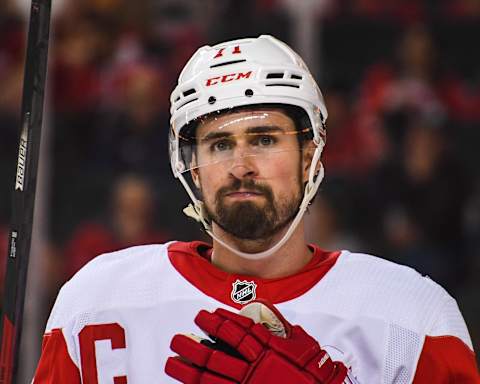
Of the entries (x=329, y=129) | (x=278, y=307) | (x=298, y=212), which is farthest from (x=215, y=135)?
(x=329, y=129)

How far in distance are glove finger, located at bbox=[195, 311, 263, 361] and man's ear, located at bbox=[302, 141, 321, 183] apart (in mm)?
447

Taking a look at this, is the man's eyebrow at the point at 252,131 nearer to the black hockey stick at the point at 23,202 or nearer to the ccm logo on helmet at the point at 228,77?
the ccm logo on helmet at the point at 228,77

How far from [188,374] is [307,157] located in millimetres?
587

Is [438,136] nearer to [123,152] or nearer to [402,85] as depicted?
[402,85]

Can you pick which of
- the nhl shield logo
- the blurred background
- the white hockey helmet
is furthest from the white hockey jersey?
the blurred background

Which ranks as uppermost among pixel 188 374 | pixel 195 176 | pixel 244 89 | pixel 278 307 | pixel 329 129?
pixel 329 129

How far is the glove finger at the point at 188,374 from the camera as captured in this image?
226cm

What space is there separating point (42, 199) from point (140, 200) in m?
0.63

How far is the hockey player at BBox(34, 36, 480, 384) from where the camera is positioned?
249 cm

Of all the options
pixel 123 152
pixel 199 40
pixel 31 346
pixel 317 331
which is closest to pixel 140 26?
pixel 199 40

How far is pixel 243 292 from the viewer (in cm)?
259

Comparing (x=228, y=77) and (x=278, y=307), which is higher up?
(x=228, y=77)

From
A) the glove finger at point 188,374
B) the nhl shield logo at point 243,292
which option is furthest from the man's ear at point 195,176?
the glove finger at point 188,374

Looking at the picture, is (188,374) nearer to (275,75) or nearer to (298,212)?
(298,212)
